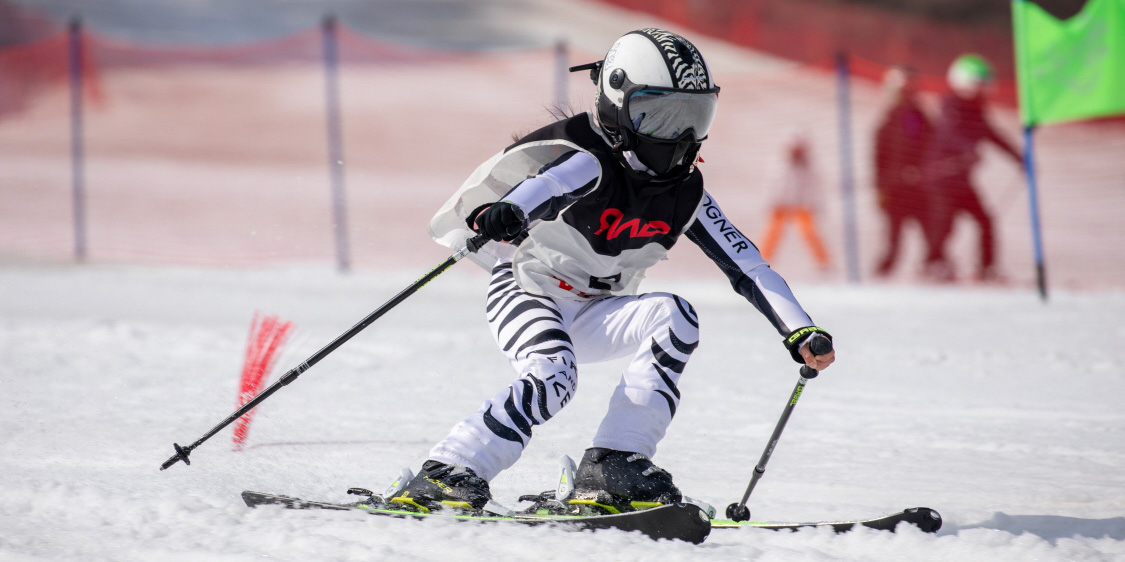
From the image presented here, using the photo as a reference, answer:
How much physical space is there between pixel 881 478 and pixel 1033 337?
12.4ft

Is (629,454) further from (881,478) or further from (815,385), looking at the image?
(815,385)

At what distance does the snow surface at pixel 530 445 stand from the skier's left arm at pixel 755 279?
0.58 metres

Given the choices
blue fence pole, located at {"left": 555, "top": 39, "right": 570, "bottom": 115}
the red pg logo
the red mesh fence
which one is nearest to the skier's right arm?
the red pg logo

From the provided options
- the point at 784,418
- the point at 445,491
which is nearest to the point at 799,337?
the point at 784,418

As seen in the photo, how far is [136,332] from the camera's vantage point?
6621mm

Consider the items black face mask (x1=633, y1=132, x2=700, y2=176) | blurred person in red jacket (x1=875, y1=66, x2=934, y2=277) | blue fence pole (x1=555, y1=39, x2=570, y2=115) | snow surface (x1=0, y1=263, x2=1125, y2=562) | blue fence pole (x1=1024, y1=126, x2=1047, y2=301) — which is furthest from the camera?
blue fence pole (x1=555, y1=39, x2=570, y2=115)

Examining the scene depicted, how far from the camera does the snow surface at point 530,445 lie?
3.01m

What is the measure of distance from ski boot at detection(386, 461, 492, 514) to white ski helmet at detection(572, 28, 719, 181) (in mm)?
1072

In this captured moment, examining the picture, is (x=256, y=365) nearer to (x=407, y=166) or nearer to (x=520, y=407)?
(x=520, y=407)

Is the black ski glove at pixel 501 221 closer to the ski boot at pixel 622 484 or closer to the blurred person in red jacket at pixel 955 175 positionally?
the ski boot at pixel 622 484

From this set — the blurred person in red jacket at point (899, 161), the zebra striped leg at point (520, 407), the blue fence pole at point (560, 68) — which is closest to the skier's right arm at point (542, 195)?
the zebra striped leg at point (520, 407)

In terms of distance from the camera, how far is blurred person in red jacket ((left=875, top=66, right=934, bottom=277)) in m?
10.3

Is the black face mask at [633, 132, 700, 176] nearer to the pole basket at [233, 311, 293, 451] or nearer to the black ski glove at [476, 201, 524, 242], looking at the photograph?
the black ski glove at [476, 201, 524, 242]

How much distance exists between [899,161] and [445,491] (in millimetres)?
8389
